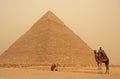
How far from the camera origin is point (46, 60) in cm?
4916

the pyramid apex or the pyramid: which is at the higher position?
the pyramid apex

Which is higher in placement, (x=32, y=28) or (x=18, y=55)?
(x=32, y=28)

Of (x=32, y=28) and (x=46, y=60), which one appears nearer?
(x=46, y=60)

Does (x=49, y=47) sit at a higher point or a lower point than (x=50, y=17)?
lower

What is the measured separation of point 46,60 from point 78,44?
9261 mm

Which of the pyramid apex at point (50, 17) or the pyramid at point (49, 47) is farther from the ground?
the pyramid apex at point (50, 17)

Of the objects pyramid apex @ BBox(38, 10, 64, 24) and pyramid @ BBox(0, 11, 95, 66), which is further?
pyramid apex @ BBox(38, 10, 64, 24)

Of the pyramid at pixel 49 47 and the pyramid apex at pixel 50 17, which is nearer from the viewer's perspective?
the pyramid at pixel 49 47

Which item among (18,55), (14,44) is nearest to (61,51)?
(18,55)

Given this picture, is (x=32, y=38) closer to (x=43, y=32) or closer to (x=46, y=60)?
(x=43, y=32)

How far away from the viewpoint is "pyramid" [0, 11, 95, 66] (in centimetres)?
5019

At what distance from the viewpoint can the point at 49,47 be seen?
5341 centimetres

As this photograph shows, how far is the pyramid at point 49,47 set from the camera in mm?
50188

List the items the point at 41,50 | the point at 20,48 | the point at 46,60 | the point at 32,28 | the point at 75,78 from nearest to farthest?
the point at 75,78, the point at 46,60, the point at 41,50, the point at 20,48, the point at 32,28
